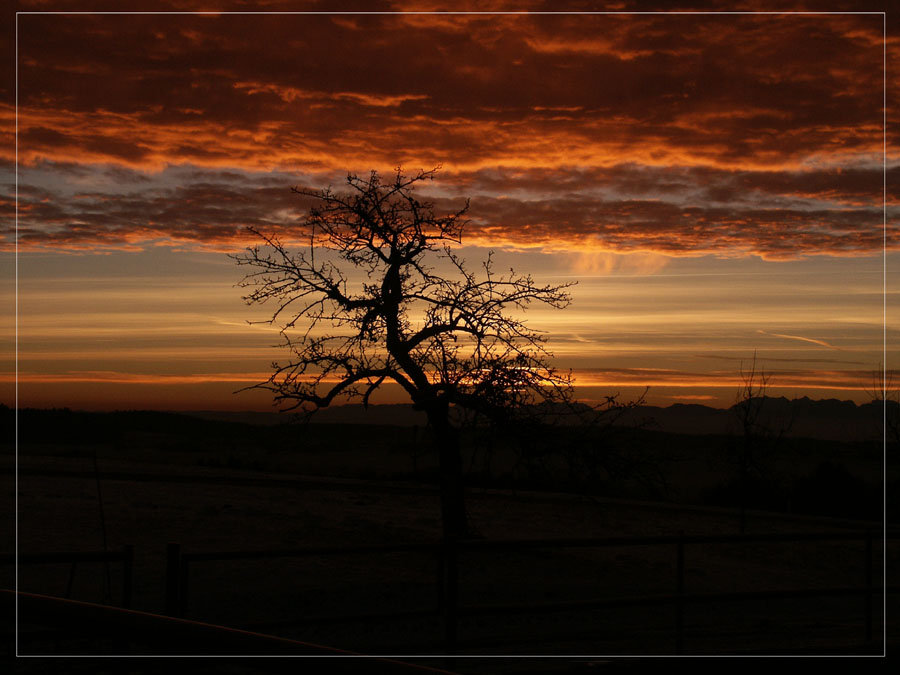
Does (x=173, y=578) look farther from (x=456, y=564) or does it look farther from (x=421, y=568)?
(x=421, y=568)

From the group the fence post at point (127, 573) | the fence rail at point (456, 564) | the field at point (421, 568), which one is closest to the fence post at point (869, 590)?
the fence rail at point (456, 564)

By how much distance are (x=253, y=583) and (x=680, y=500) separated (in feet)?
90.5

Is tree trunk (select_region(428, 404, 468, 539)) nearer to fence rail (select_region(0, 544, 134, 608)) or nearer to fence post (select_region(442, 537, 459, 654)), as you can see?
fence post (select_region(442, 537, 459, 654))

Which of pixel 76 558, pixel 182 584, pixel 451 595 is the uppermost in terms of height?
pixel 76 558

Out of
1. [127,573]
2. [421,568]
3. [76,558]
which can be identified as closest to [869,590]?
[127,573]

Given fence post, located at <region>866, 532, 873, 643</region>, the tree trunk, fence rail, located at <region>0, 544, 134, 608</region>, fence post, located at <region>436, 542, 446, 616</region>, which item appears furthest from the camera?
the tree trunk

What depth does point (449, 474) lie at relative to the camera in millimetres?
16594

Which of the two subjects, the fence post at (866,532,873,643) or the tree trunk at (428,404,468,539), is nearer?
the fence post at (866,532,873,643)

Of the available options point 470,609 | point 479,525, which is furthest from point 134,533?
point 470,609

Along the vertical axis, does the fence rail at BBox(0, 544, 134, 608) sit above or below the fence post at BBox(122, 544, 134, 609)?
above

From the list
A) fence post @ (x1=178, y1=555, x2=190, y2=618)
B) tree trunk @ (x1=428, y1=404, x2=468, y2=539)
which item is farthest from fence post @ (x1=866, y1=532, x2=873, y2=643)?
fence post @ (x1=178, y1=555, x2=190, y2=618)

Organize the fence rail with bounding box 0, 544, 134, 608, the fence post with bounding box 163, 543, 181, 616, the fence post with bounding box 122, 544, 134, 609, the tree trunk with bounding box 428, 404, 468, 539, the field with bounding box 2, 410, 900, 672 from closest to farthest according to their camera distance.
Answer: the fence rail with bounding box 0, 544, 134, 608, the fence post with bounding box 122, 544, 134, 609, the fence post with bounding box 163, 543, 181, 616, the field with bounding box 2, 410, 900, 672, the tree trunk with bounding box 428, 404, 468, 539

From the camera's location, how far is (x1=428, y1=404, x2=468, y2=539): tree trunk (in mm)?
16188

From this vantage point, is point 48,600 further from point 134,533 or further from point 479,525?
point 479,525
